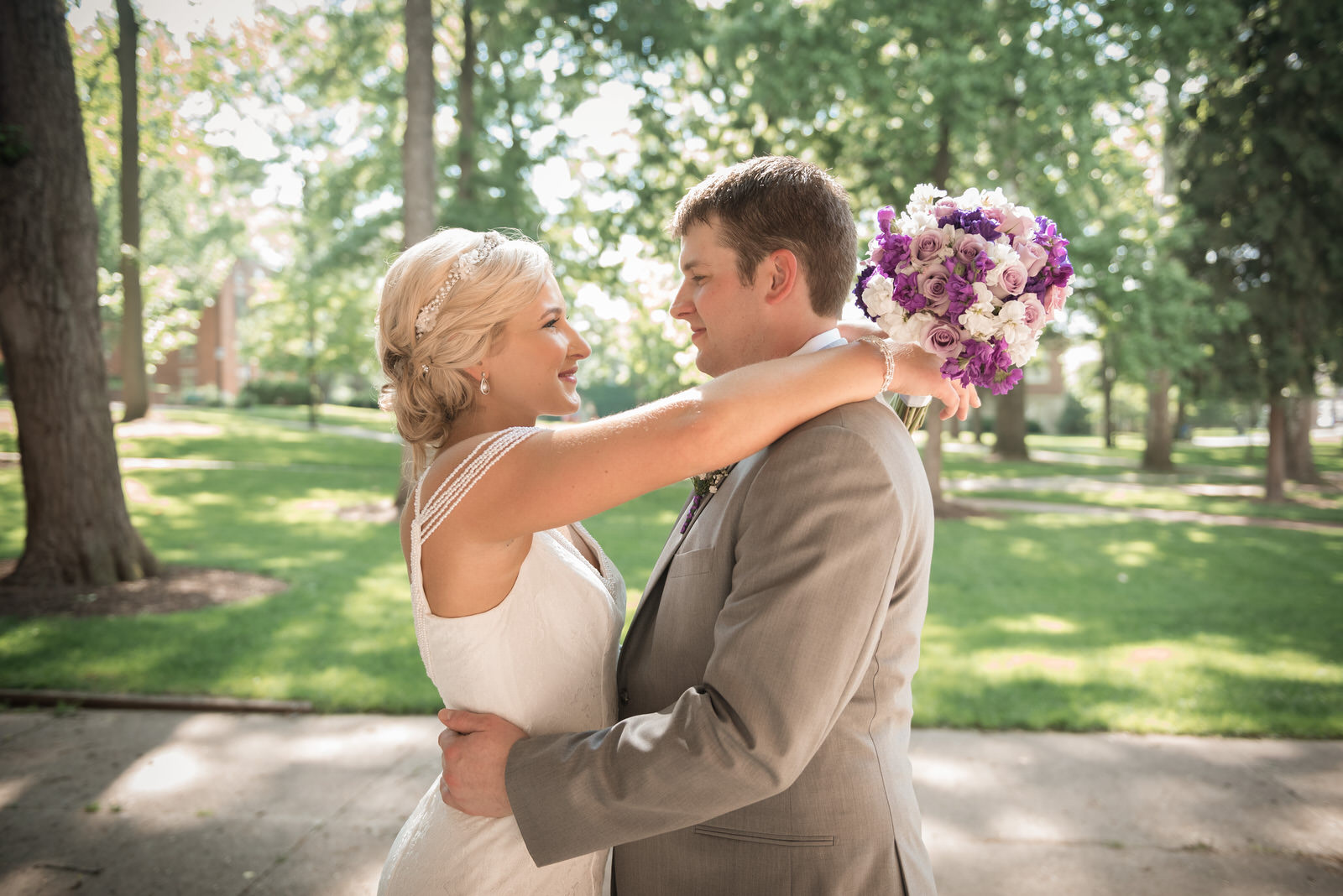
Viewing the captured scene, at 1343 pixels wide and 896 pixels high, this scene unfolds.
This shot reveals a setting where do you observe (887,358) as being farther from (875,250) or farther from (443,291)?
(443,291)

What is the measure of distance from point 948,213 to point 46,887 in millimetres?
4621

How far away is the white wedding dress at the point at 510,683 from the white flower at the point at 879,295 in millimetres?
893

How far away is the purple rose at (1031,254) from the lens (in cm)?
206

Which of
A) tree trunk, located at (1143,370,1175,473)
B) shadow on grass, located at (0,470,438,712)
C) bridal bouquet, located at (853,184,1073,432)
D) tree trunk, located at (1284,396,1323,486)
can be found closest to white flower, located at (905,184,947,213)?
bridal bouquet, located at (853,184,1073,432)

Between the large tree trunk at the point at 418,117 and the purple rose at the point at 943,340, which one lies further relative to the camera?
the large tree trunk at the point at 418,117

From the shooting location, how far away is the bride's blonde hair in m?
2.29

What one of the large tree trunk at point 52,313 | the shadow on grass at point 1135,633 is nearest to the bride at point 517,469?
the shadow on grass at point 1135,633

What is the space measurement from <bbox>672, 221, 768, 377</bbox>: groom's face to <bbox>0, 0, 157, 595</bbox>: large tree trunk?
8.66m

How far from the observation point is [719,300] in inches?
85.2

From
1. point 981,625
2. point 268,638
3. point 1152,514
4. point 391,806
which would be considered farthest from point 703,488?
point 1152,514

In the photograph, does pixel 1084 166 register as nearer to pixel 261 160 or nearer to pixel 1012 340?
pixel 1012 340

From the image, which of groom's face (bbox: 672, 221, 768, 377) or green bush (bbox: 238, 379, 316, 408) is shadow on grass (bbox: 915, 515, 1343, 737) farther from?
green bush (bbox: 238, 379, 316, 408)

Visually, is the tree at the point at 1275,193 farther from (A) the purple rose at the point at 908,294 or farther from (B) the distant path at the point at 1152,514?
(A) the purple rose at the point at 908,294

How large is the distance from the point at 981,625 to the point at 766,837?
7705 millimetres
